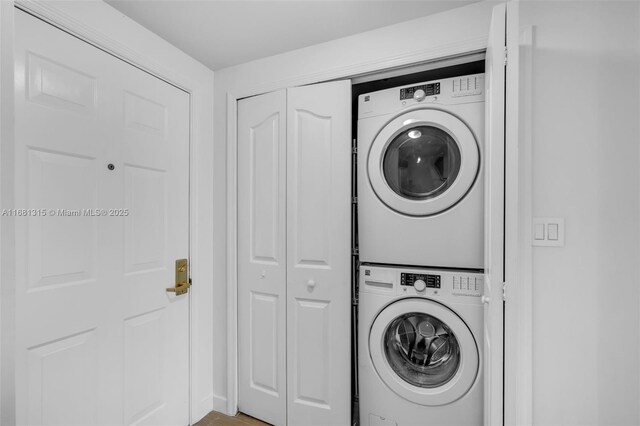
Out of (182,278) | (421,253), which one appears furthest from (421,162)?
(182,278)

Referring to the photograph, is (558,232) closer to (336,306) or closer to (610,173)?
(610,173)

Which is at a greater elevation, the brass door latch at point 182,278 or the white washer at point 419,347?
the brass door latch at point 182,278

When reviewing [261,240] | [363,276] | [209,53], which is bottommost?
[363,276]

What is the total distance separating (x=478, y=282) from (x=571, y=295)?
0.34 meters

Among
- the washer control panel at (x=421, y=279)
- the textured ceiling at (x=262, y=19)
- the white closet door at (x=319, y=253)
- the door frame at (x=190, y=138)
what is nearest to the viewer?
the door frame at (x=190, y=138)

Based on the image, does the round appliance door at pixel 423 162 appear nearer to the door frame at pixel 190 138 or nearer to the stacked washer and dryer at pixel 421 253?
the stacked washer and dryer at pixel 421 253

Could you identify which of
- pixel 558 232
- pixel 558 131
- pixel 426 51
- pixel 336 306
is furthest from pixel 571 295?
pixel 426 51

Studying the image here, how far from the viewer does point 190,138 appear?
6.11 ft

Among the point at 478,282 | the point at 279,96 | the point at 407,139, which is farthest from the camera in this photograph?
the point at 279,96

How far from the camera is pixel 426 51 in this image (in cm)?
149

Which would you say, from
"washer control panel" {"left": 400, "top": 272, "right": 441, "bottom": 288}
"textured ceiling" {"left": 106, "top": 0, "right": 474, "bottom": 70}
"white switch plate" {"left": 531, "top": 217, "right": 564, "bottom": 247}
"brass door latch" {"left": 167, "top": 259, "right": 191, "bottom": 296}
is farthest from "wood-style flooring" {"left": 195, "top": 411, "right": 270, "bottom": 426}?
"textured ceiling" {"left": 106, "top": 0, "right": 474, "bottom": 70}

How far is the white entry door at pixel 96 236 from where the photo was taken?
116cm

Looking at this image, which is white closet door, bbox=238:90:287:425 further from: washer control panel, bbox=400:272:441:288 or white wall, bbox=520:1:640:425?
white wall, bbox=520:1:640:425

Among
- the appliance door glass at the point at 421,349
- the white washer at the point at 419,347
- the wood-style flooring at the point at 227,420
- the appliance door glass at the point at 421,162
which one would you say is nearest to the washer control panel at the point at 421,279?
the white washer at the point at 419,347
